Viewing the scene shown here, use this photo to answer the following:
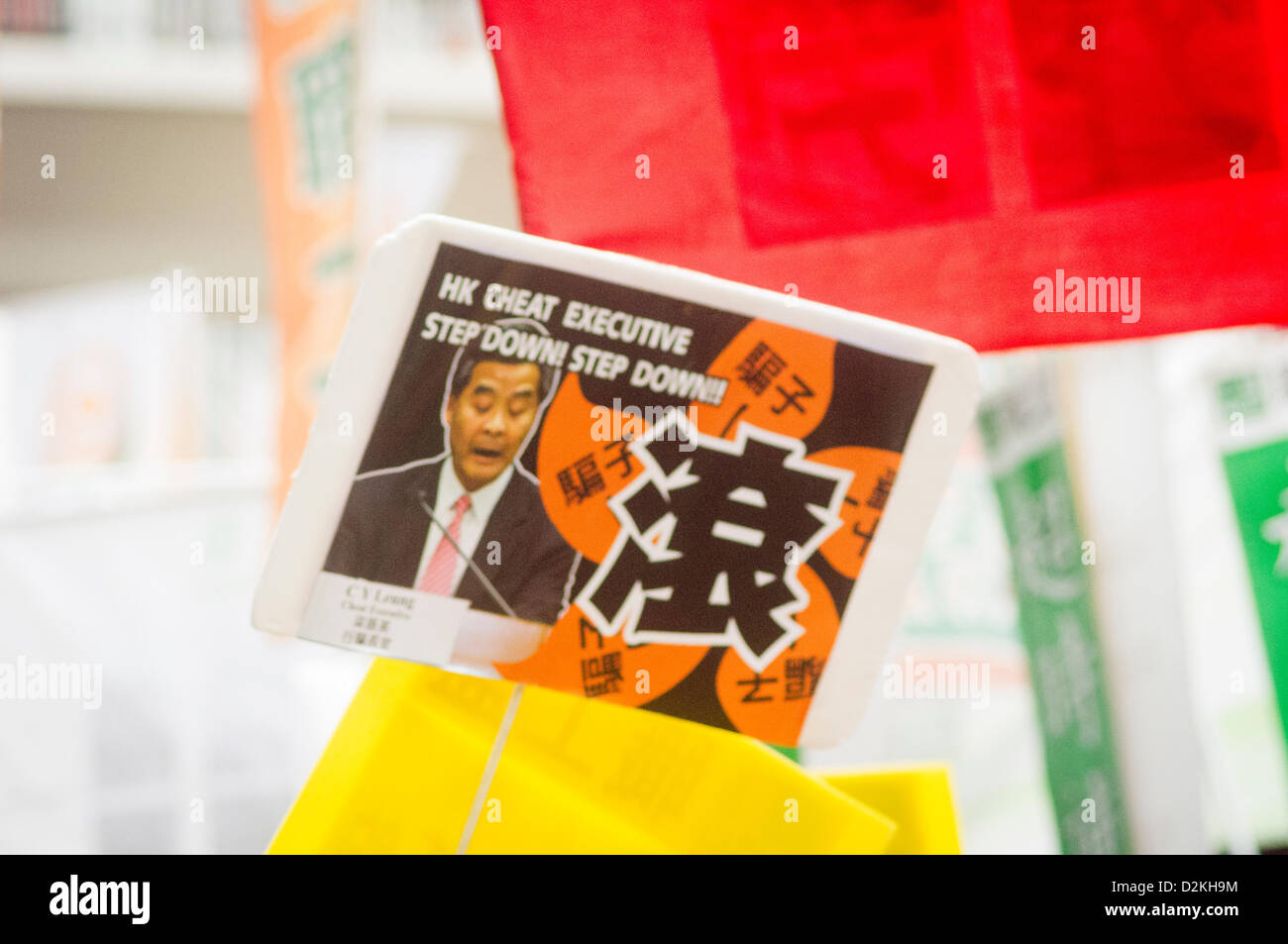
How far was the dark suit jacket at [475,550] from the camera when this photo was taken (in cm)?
60

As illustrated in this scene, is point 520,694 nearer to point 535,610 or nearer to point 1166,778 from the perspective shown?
point 535,610

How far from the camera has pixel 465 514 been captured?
615 mm

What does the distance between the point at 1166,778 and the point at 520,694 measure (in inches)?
25.9

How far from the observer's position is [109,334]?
263 centimetres

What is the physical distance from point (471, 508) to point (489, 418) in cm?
5

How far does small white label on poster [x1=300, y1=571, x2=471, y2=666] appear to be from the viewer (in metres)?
0.60
